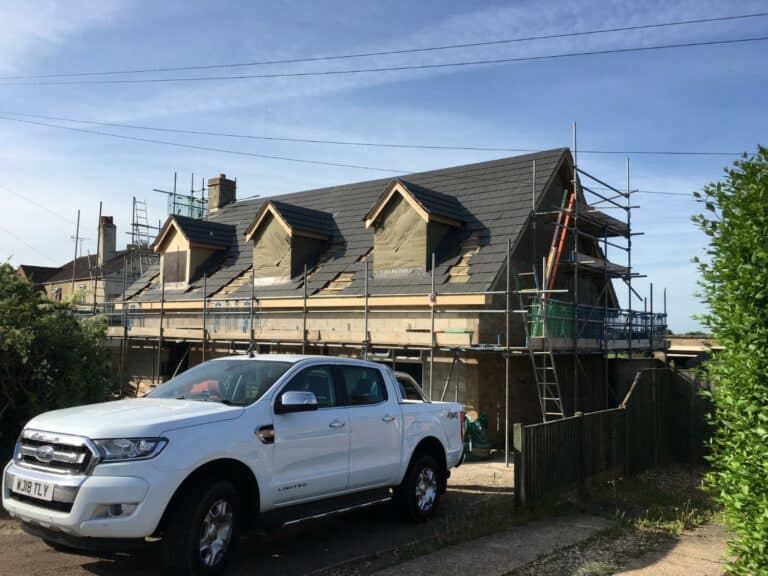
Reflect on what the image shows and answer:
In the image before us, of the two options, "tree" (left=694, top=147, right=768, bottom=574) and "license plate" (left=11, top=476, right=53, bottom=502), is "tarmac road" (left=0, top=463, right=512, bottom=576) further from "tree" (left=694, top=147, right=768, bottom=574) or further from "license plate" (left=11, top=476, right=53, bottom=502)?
"tree" (left=694, top=147, right=768, bottom=574)

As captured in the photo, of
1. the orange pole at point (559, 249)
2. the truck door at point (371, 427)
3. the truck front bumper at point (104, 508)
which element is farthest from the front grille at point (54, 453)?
the orange pole at point (559, 249)

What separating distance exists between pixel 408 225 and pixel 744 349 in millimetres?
11450

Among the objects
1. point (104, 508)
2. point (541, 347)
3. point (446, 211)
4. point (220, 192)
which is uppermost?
point (220, 192)

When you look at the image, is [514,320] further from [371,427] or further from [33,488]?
[33,488]

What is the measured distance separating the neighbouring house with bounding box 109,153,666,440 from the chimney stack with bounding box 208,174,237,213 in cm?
420

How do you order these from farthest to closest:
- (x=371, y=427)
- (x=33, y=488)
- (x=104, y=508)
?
1. (x=371, y=427)
2. (x=33, y=488)
3. (x=104, y=508)

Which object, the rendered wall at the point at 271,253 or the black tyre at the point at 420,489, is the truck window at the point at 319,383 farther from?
the rendered wall at the point at 271,253

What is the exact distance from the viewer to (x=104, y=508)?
5.36 m

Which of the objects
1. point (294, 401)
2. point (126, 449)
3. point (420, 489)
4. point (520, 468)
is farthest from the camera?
point (520, 468)

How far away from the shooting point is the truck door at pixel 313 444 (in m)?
6.52

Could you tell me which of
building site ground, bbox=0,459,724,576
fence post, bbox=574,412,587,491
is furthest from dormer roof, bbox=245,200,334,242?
fence post, bbox=574,412,587,491

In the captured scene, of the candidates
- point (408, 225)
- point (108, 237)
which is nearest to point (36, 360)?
point (408, 225)

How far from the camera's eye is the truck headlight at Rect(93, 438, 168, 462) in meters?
5.47

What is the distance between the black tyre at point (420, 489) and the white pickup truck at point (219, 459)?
0.07 ft
